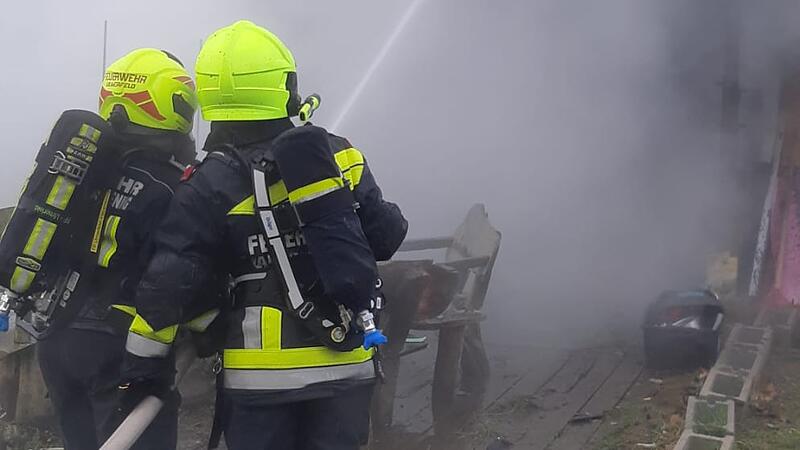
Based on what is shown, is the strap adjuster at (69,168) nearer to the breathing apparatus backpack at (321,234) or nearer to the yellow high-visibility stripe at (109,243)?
the yellow high-visibility stripe at (109,243)

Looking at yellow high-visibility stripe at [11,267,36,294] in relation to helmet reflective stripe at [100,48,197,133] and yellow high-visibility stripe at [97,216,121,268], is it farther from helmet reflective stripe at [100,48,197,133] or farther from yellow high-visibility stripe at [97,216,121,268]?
helmet reflective stripe at [100,48,197,133]

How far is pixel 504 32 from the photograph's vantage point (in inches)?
313

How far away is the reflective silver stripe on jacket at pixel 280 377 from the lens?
2402 mm

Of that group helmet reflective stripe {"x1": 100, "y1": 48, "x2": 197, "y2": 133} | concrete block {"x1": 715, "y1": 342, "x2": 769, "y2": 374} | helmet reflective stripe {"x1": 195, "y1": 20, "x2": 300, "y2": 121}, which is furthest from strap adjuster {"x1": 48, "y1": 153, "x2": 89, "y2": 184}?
concrete block {"x1": 715, "y1": 342, "x2": 769, "y2": 374}

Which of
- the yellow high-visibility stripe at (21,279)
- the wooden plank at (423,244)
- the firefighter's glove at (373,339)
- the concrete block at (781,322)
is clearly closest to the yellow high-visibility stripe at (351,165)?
the firefighter's glove at (373,339)

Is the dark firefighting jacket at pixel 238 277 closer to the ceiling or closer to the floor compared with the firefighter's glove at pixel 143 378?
closer to the ceiling

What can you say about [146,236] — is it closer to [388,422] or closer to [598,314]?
[388,422]

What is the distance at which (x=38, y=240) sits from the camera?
278cm

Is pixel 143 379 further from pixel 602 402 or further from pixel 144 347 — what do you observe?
pixel 602 402

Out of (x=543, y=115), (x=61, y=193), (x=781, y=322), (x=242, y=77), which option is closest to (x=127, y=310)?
(x=61, y=193)

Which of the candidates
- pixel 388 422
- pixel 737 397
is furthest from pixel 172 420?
pixel 737 397

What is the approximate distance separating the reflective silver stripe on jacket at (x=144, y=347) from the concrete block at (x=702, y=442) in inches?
96.3

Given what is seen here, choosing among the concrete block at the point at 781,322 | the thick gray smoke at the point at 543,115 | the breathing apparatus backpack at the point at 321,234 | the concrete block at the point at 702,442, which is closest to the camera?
the breathing apparatus backpack at the point at 321,234

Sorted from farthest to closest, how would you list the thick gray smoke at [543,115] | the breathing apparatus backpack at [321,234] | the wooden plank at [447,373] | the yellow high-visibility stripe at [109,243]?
the thick gray smoke at [543,115]
the wooden plank at [447,373]
the yellow high-visibility stripe at [109,243]
the breathing apparatus backpack at [321,234]
